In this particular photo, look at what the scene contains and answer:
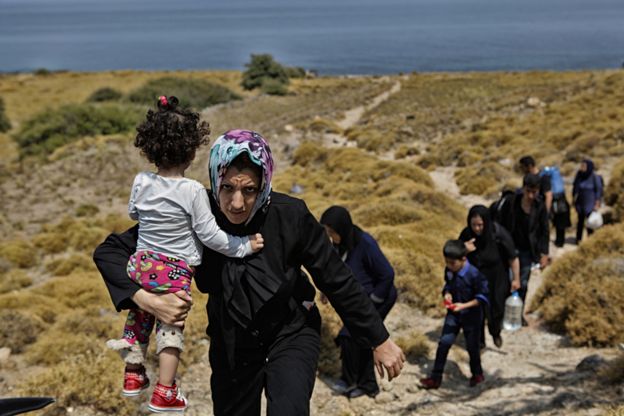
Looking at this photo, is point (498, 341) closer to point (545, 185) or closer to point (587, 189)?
point (545, 185)

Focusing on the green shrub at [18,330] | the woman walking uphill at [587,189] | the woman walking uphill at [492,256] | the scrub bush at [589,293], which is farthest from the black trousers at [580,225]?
the green shrub at [18,330]

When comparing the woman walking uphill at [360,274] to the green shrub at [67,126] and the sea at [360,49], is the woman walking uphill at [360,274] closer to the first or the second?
the green shrub at [67,126]

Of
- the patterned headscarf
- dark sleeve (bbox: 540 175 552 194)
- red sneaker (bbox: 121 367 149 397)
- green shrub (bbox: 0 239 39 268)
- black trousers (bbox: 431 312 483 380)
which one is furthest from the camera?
green shrub (bbox: 0 239 39 268)

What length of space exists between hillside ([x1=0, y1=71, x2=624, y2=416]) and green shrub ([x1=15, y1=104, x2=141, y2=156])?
1.05 metres

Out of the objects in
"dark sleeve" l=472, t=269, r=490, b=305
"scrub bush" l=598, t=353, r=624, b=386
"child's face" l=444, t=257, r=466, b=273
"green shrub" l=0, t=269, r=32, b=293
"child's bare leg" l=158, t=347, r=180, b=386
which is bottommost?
"green shrub" l=0, t=269, r=32, b=293

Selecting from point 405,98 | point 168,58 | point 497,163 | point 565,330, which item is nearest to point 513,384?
point 565,330

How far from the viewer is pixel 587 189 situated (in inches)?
366

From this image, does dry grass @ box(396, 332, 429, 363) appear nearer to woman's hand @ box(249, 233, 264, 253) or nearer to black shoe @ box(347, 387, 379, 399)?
black shoe @ box(347, 387, 379, 399)

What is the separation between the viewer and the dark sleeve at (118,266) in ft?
8.19

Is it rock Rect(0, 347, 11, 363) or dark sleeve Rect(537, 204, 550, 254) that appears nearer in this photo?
rock Rect(0, 347, 11, 363)

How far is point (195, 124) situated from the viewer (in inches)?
101

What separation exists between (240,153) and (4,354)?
5180 millimetres

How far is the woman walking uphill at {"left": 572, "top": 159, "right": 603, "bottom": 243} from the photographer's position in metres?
9.20

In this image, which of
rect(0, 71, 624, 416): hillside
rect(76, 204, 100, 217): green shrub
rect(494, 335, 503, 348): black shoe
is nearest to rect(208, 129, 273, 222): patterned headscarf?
rect(0, 71, 624, 416): hillside
